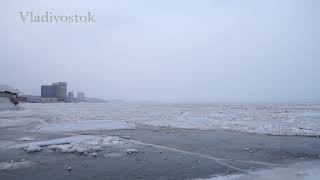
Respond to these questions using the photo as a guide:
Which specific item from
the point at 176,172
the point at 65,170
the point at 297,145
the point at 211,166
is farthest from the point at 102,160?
the point at 297,145

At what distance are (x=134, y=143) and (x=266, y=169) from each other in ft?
19.2

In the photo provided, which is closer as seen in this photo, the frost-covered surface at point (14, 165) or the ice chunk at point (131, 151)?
the frost-covered surface at point (14, 165)

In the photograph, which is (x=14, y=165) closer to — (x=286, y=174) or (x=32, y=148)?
(x=32, y=148)

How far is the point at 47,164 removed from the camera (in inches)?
322

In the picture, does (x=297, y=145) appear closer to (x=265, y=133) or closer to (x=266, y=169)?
(x=265, y=133)

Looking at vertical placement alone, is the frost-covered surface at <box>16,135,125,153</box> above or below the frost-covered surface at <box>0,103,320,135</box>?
above

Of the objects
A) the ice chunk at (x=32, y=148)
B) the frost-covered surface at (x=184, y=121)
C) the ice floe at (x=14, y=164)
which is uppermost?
the ice chunk at (x=32, y=148)

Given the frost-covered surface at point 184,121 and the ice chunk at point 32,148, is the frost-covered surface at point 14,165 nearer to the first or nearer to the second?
the ice chunk at point 32,148

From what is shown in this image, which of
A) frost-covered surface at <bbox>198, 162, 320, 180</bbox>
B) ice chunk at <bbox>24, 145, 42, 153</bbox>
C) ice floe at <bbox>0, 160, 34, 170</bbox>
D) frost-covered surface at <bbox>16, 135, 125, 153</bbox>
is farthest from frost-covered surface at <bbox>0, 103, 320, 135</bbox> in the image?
frost-covered surface at <bbox>198, 162, 320, 180</bbox>

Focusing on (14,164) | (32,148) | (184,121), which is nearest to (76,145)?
(32,148)

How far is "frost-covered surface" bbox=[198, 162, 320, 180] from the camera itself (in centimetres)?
667

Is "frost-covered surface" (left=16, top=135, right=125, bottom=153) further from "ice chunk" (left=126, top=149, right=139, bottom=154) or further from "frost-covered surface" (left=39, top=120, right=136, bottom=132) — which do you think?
"frost-covered surface" (left=39, top=120, right=136, bottom=132)

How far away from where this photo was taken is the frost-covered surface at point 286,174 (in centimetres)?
667

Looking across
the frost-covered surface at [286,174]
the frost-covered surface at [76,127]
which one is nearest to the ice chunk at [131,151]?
the frost-covered surface at [286,174]
